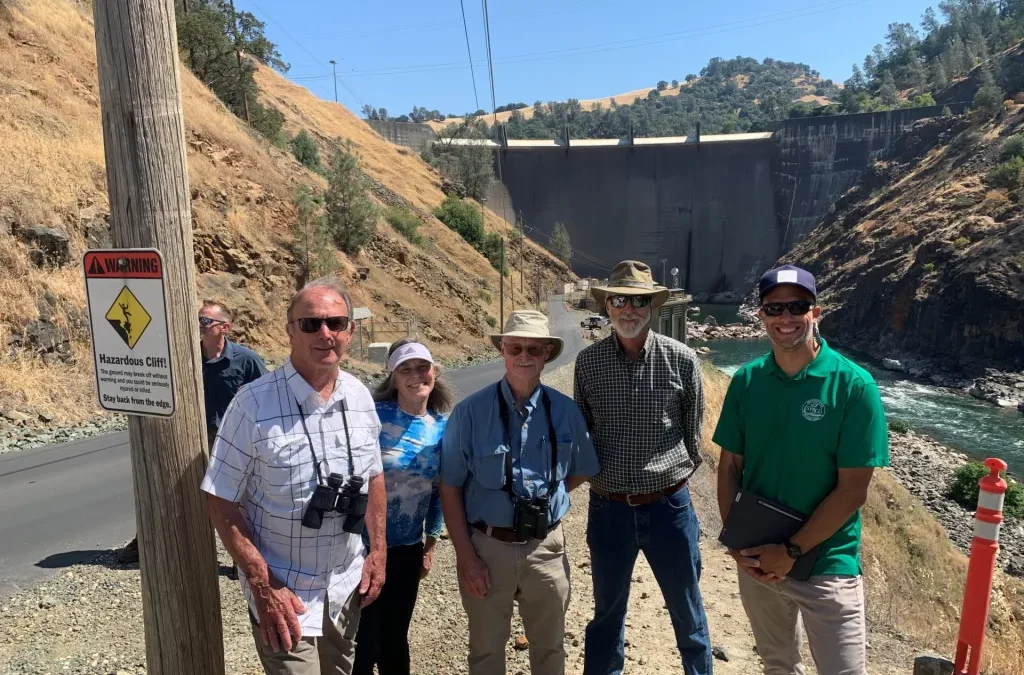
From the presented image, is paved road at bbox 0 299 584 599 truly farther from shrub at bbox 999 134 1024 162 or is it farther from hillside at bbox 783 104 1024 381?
shrub at bbox 999 134 1024 162

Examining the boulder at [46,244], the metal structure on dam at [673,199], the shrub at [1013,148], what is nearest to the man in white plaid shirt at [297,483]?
the boulder at [46,244]

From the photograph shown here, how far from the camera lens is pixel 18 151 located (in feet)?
48.4

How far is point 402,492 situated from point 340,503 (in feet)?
2.18

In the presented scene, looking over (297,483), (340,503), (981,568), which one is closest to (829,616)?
(981,568)

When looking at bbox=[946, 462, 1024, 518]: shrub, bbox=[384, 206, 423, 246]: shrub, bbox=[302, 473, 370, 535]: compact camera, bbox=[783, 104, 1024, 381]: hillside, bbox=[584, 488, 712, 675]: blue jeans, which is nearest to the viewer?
bbox=[302, 473, 370, 535]: compact camera

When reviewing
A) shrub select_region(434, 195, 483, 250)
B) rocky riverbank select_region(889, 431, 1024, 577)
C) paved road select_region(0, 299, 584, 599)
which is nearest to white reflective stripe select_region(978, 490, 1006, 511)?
paved road select_region(0, 299, 584, 599)

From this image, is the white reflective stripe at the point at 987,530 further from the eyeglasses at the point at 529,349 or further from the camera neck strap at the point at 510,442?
the eyeglasses at the point at 529,349

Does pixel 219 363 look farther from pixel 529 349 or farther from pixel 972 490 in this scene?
pixel 972 490

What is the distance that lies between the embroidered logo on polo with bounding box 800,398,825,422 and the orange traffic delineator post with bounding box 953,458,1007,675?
2.48 feet

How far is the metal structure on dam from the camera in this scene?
72938 millimetres

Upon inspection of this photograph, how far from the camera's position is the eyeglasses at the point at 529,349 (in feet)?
10.2

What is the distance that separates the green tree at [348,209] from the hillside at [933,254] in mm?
30544

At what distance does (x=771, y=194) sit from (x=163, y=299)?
77.7m

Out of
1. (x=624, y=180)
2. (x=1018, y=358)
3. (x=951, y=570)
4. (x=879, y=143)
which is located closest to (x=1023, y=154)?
(x=879, y=143)
